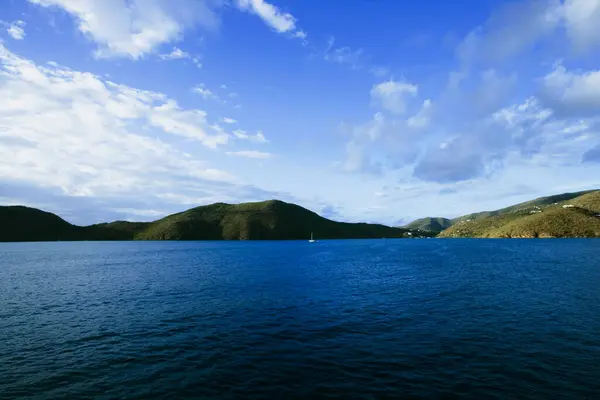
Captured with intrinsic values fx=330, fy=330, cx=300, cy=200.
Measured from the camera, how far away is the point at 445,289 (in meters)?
68.1

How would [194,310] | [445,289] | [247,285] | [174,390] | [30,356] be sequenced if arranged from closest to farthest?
[174,390]
[30,356]
[194,310]
[445,289]
[247,285]

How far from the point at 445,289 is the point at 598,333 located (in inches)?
1204

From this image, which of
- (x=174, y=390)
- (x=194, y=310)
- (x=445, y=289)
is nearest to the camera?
(x=174, y=390)

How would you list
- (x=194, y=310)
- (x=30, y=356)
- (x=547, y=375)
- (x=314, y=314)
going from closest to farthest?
(x=547, y=375)
(x=30, y=356)
(x=314, y=314)
(x=194, y=310)

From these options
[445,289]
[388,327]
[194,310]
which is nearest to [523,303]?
[445,289]

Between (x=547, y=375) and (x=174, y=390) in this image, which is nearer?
(x=174, y=390)

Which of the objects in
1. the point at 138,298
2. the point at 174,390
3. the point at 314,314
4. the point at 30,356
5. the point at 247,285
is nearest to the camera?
the point at 174,390

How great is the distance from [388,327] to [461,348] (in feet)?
31.3

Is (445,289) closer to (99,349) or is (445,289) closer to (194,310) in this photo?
(194,310)

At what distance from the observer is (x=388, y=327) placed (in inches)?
1633

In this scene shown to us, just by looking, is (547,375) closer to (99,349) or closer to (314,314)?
(314,314)

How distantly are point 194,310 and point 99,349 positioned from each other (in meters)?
18.0

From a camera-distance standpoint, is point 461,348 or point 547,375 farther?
point 461,348

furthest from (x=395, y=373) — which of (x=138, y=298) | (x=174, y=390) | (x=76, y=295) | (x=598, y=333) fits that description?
(x=76, y=295)
